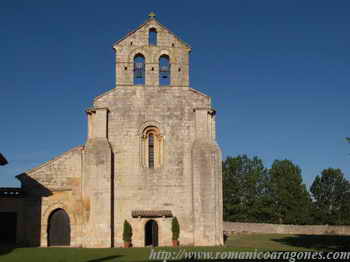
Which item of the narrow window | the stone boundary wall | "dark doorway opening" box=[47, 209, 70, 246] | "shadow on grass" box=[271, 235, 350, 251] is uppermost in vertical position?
the narrow window

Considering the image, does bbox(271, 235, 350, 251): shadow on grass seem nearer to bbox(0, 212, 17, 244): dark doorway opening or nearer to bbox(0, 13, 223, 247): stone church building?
bbox(0, 13, 223, 247): stone church building

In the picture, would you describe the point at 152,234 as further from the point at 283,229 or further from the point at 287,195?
the point at 287,195

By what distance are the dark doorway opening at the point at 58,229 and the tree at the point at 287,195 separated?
38816 mm

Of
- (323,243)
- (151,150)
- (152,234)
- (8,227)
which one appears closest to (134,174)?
(151,150)

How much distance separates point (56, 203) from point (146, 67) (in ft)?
31.5

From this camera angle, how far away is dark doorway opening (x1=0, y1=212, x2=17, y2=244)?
1085 inches

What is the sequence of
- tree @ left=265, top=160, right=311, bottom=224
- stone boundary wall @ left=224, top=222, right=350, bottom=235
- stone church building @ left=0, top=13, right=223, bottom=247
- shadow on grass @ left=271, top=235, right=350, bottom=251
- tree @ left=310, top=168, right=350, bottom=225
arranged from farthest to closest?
1. tree @ left=310, top=168, right=350, bottom=225
2. tree @ left=265, top=160, right=311, bottom=224
3. stone boundary wall @ left=224, top=222, right=350, bottom=235
4. stone church building @ left=0, top=13, right=223, bottom=247
5. shadow on grass @ left=271, top=235, right=350, bottom=251

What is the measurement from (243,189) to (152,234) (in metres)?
38.4

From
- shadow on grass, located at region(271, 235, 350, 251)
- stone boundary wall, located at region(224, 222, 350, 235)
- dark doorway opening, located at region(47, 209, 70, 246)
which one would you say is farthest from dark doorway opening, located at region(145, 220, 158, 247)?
stone boundary wall, located at region(224, 222, 350, 235)

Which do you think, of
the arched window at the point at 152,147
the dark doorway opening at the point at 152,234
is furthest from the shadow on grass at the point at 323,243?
the arched window at the point at 152,147

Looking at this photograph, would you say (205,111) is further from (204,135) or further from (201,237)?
(201,237)

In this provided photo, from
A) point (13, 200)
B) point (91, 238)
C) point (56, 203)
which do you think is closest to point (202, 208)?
point (91, 238)

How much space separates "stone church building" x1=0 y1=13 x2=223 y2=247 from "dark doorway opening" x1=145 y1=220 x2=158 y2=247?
2.7 inches

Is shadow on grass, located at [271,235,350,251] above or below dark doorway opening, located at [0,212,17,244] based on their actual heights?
below
